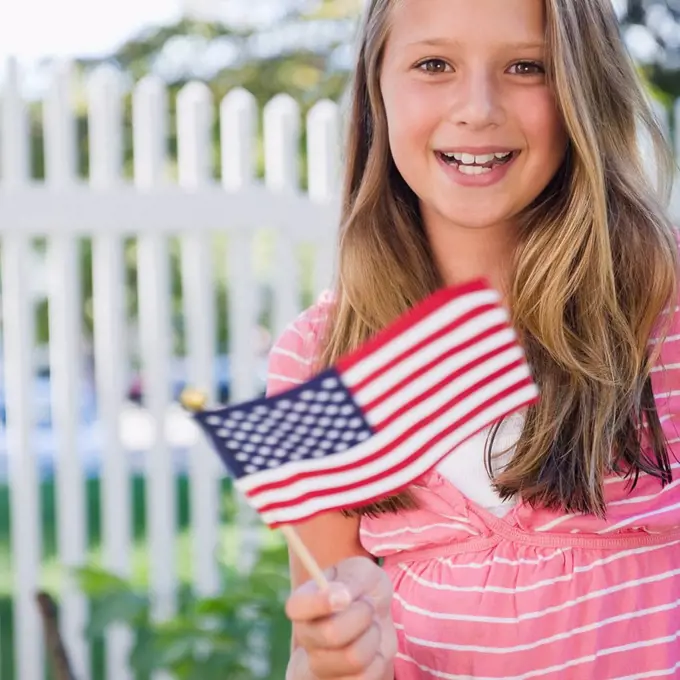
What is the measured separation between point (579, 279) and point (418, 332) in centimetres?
49

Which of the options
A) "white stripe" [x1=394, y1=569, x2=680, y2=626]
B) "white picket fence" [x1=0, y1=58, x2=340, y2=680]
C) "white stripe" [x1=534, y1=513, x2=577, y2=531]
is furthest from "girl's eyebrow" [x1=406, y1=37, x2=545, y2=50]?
"white picket fence" [x1=0, y1=58, x2=340, y2=680]

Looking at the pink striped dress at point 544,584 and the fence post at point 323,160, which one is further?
the fence post at point 323,160

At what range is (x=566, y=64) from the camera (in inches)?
76.2

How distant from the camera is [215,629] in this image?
12.4ft

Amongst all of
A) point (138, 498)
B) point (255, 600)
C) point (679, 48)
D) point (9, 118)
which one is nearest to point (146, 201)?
point (9, 118)

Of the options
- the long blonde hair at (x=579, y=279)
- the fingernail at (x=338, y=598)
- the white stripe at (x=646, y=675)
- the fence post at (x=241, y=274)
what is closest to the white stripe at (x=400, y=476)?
the fingernail at (x=338, y=598)

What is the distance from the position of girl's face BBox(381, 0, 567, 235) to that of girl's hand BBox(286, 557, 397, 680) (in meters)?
0.63

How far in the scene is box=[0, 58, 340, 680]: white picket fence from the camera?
428 cm

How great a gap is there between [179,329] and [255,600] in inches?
404

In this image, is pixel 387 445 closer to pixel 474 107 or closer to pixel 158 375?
pixel 474 107

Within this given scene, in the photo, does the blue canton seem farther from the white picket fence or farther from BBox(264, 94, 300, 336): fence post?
BBox(264, 94, 300, 336): fence post

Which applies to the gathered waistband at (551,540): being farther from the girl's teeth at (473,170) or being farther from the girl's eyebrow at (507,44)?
the girl's eyebrow at (507,44)

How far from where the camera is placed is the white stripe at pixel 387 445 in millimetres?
1552

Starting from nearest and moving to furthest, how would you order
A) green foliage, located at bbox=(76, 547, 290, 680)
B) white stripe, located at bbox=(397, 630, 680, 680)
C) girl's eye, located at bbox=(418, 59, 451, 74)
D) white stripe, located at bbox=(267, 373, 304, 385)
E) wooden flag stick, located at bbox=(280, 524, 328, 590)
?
1. wooden flag stick, located at bbox=(280, 524, 328, 590)
2. white stripe, located at bbox=(397, 630, 680, 680)
3. girl's eye, located at bbox=(418, 59, 451, 74)
4. white stripe, located at bbox=(267, 373, 304, 385)
5. green foliage, located at bbox=(76, 547, 290, 680)
